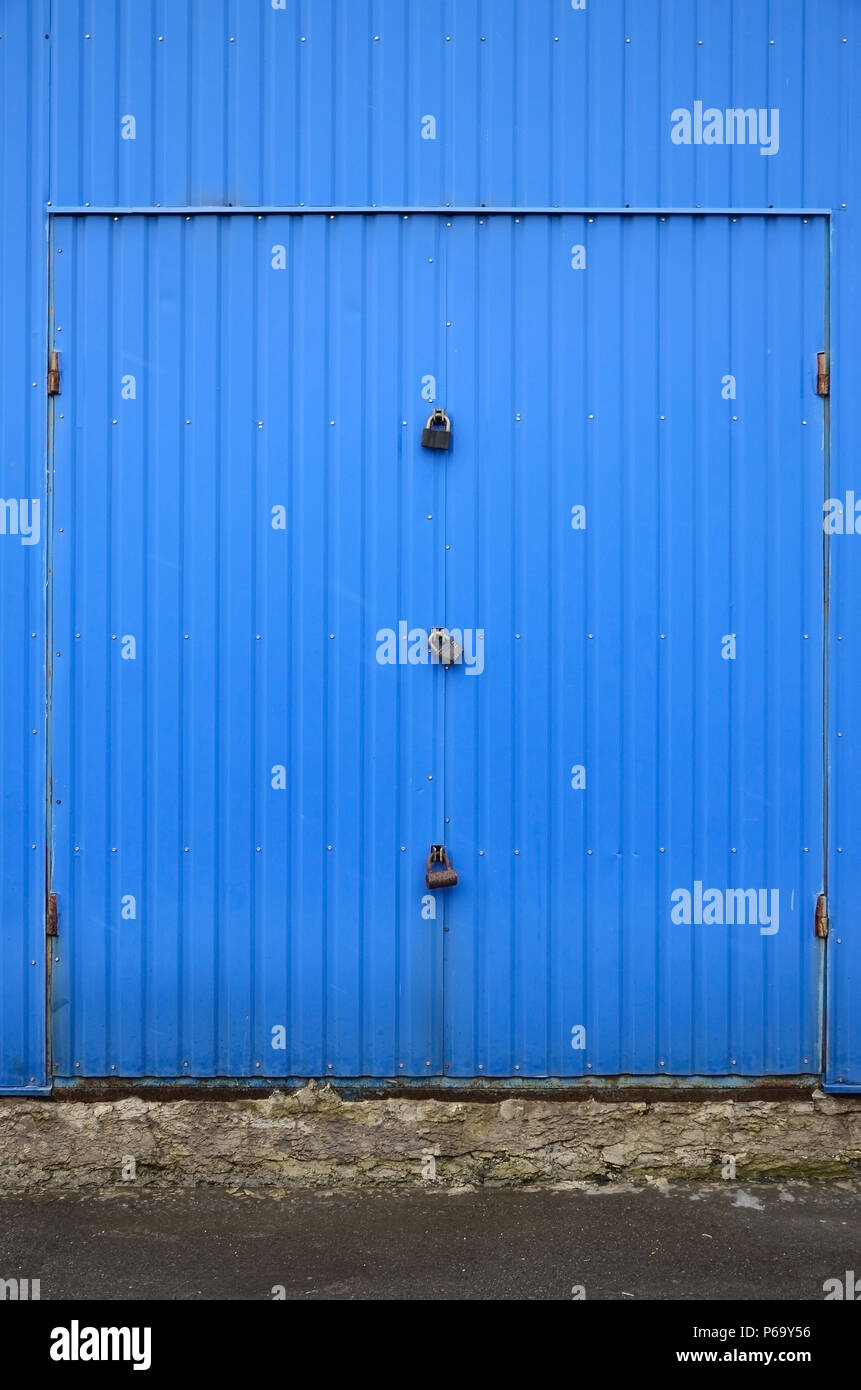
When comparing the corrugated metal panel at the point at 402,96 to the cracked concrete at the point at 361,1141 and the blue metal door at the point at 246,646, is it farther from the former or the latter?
the cracked concrete at the point at 361,1141

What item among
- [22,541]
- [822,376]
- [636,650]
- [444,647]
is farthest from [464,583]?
[22,541]

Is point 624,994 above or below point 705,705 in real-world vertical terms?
below

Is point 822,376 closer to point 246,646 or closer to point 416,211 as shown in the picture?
point 416,211

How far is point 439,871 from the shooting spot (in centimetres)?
393

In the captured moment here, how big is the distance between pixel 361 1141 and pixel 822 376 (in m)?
A: 3.27

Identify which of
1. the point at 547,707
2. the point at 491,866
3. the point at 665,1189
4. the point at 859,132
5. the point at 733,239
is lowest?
the point at 665,1189

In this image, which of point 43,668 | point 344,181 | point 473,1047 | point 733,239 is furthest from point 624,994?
point 344,181

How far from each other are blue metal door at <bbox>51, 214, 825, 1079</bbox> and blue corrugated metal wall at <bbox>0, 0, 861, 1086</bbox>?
0.04ft

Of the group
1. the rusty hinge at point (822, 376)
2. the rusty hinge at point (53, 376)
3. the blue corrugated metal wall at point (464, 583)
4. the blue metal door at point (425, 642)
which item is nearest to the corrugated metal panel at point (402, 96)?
the blue corrugated metal wall at point (464, 583)

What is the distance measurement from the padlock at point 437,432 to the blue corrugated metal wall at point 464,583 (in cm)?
7

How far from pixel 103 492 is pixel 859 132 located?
307 centimetres

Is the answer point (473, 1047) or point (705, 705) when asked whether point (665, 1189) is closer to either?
point (473, 1047)

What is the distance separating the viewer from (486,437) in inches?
156

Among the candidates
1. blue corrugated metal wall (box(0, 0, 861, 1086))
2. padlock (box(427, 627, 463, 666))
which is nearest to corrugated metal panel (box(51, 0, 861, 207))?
blue corrugated metal wall (box(0, 0, 861, 1086))
